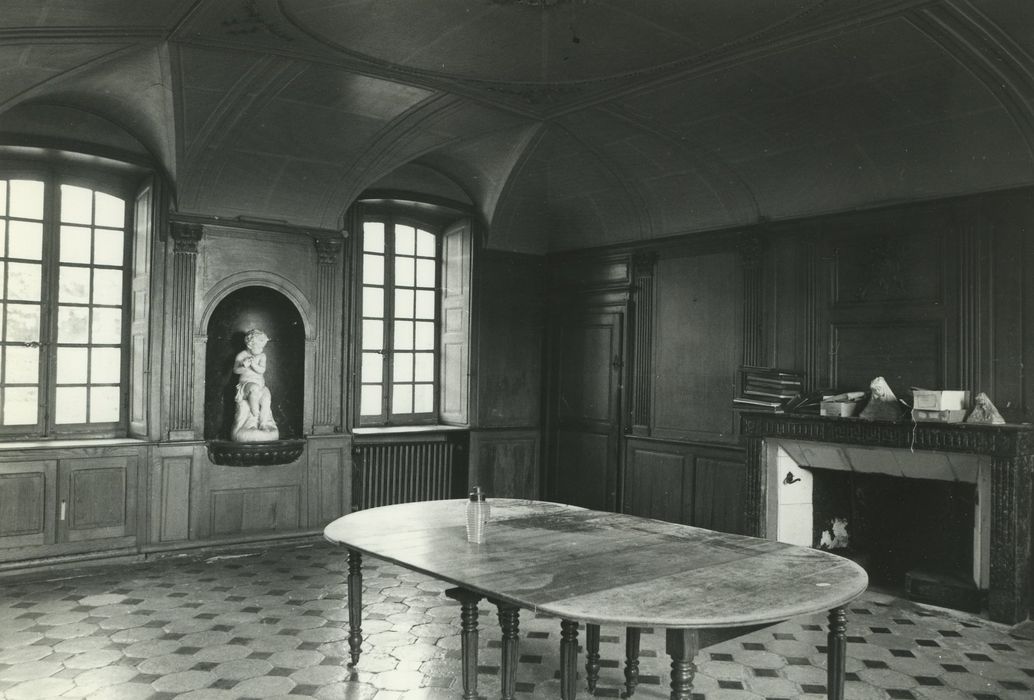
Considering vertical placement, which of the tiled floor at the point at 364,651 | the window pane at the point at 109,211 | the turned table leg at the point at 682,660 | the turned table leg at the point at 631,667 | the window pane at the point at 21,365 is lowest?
the tiled floor at the point at 364,651

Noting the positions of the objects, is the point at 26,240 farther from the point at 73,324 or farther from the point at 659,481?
the point at 659,481

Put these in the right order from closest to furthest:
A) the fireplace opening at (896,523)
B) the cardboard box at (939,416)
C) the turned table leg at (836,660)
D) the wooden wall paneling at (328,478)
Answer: the turned table leg at (836,660)
the cardboard box at (939,416)
the fireplace opening at (896,523)
the wooden wall paneling at (328,478)

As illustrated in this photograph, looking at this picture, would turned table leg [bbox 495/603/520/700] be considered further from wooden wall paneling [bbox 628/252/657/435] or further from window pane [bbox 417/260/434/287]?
window pane [bbox 417/260/434/287]

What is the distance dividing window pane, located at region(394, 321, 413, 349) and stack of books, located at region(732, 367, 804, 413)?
349 cm

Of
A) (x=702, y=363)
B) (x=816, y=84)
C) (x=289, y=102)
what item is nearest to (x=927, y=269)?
(x=816, y=84)

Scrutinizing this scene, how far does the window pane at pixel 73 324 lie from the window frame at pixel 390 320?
234cm

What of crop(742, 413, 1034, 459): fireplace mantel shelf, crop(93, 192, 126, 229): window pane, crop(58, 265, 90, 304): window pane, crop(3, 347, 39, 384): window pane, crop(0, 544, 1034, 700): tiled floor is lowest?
crop(0, 544, 1034, 700): tiled floor

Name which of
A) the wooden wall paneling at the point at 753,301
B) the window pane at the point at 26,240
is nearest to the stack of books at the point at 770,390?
the wooden wall paneling at the point at 753,301

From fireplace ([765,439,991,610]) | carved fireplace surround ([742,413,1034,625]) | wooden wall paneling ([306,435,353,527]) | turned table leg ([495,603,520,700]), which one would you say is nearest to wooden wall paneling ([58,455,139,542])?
wooden wall paneling ([306,435,353,527])

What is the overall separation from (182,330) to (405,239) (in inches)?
101

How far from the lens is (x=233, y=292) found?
729 centimetres

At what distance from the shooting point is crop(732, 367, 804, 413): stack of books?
21.5 feet

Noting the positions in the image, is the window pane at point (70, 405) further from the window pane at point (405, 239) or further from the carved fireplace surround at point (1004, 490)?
the carved fireplace surround at point (1004, 490)

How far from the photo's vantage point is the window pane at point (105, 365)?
22.4 feet
